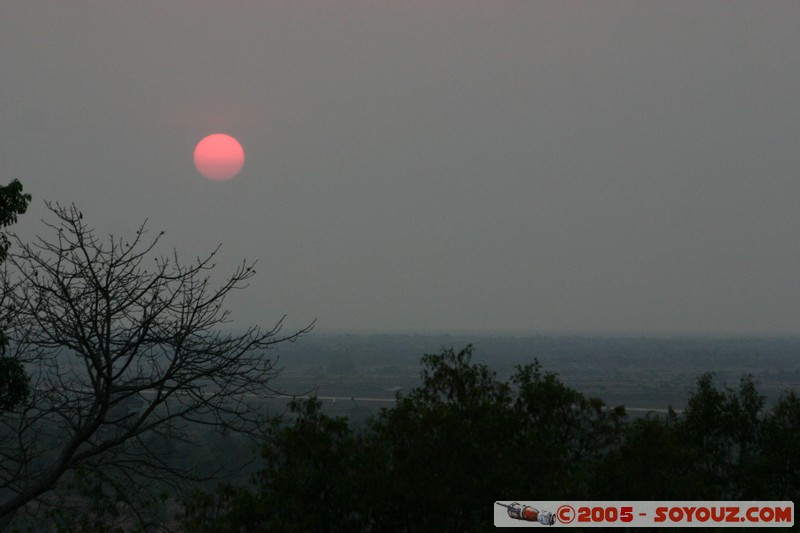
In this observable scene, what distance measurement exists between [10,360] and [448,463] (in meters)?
8.24

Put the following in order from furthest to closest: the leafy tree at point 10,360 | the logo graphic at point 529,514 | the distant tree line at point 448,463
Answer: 1. the distant tree line at point 448,463
2. the logo graphic at point 529,514
3. the leafy tree at point 10,360

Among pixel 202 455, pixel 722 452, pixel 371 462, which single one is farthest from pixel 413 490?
pixel 202 455

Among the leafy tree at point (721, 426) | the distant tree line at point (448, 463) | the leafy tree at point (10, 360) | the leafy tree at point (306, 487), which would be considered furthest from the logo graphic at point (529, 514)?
the leafy tree at point (721, 426)

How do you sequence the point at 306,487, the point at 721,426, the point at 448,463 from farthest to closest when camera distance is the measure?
1. the point at 721,426
2. the point at 306,487
3. the point at 448,463

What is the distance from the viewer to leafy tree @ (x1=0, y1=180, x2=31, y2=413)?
11.3m

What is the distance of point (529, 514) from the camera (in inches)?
550

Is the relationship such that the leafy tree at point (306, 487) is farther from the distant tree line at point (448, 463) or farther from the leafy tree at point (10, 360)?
the leafy tree at point (10, 360)

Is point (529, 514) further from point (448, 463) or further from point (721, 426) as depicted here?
point (721, 426)

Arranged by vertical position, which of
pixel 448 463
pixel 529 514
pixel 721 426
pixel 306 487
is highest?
pixel 448 463

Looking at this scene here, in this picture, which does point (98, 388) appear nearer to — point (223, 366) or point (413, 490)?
point (223, 366)

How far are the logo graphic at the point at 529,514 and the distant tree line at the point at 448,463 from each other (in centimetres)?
47

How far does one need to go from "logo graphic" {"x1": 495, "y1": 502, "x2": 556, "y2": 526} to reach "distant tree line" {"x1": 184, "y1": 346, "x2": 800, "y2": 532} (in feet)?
1.54

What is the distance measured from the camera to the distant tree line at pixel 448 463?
14.7 metres

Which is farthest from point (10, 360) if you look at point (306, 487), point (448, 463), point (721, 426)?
point (721, 426)
